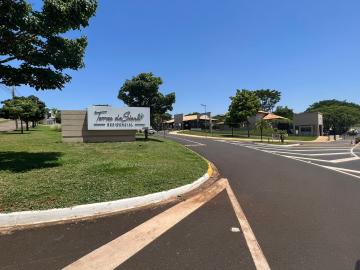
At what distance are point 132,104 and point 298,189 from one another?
57.6 feet

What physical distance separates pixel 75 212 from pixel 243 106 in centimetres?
5210

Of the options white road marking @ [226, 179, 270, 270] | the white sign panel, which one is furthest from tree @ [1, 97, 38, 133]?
white road marking @ [226, 179, 270, 270]

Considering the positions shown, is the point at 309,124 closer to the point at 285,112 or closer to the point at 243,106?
the point at 243,106

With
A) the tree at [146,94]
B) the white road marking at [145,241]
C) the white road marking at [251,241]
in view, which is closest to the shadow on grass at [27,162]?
the white road marking at [145,241]

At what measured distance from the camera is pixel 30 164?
1070 centimetres

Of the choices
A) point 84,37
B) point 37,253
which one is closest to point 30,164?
point 84,37

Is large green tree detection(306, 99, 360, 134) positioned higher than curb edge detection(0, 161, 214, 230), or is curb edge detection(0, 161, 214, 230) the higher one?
large green tree detection(306, 99, 360, 134)

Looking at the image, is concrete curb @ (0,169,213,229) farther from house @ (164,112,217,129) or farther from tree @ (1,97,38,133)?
house @ (164,112,217,129)

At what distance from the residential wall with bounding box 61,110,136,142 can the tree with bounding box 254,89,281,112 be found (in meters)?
101

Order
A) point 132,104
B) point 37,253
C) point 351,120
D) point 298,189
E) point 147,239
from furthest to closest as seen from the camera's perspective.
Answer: point 351,120 → point 132,104 → point 298,189 → point 147,239 → point 37,253

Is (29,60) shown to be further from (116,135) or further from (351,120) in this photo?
(351,120)

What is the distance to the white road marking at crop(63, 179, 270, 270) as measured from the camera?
453 centimetres

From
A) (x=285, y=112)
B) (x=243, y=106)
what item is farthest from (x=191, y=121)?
(x=243, y=106)

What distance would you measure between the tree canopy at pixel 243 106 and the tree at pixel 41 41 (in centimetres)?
4640
